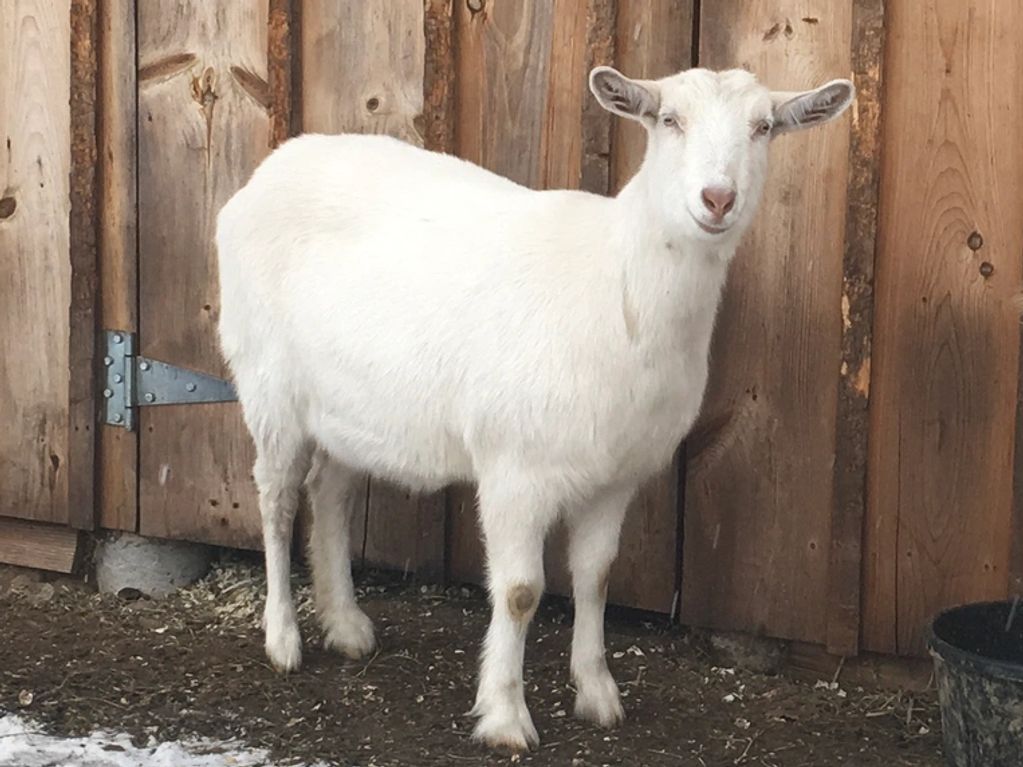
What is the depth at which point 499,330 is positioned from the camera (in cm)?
448

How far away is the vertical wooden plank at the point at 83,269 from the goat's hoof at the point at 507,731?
237 centimetres

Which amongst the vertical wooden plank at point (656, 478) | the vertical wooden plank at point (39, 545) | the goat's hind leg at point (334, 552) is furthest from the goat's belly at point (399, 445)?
the vertical wooden plank at point (39, 545)

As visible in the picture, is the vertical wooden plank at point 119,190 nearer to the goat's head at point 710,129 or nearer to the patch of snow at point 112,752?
the patch of snow at point 112,752

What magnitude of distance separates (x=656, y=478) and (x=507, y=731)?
1158mm

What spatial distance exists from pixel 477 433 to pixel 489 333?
0.98ft

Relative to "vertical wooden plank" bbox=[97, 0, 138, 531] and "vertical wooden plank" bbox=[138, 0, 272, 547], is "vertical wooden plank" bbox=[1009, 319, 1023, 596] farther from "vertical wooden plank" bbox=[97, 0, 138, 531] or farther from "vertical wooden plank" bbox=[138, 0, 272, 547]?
"vertical wooden plank" bbox=[97, 0, 138, 531]

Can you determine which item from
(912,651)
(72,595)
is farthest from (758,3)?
(72,595)

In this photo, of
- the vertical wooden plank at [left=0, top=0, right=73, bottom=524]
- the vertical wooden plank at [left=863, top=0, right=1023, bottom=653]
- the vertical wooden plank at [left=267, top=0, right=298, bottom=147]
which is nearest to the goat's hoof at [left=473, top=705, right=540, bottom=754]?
the vertical wooden plank at [left=863, top=0, right=1023, bottom=653]

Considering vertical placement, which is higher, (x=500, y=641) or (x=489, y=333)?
(x=489, y=333)

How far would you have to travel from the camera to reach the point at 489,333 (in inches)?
177

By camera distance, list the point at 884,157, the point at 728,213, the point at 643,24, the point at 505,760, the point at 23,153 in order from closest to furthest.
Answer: the point at 728,213 → the point at 505,760 → the point at 884,157 → the point at 643,24 → the point at 23,153

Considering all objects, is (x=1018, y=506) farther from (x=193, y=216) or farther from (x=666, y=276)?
(x=193, y=216)

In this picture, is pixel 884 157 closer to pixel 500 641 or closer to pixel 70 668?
pixel 500 641

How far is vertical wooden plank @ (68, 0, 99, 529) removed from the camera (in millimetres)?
5910
